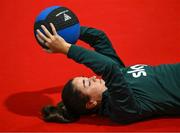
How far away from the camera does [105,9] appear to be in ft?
10.0

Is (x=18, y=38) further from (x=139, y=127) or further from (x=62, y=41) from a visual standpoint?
(x=139, y=127)

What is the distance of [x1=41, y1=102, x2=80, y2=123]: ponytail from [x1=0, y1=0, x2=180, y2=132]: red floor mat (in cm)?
3

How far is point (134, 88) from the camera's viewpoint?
203 cm

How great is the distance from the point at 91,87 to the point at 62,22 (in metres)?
0.37

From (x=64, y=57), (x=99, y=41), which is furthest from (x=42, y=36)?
(x=64, y=57)

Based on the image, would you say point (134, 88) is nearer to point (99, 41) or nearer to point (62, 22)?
point (99, 41)

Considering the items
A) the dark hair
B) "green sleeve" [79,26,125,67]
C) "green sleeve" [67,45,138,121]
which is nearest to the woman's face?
the dark hair

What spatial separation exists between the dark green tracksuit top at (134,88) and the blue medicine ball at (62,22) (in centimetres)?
9

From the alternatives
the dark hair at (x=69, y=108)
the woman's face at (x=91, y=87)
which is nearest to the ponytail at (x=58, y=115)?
the dark hair at (x=69, y=108)

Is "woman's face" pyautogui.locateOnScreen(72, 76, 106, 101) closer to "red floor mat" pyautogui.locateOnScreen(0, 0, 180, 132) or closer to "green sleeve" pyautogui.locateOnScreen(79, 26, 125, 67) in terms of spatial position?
"red floor mat" pyautogui.locateOnScreen(0, 0, 180, 132)

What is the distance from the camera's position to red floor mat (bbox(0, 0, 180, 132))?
6.71 ft

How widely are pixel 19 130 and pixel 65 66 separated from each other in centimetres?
63

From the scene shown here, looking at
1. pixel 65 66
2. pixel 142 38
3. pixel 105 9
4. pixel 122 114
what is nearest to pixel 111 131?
pixel 122 114

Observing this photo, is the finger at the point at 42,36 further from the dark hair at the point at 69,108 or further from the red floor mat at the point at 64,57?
the red floor mat at the point at 64,57
